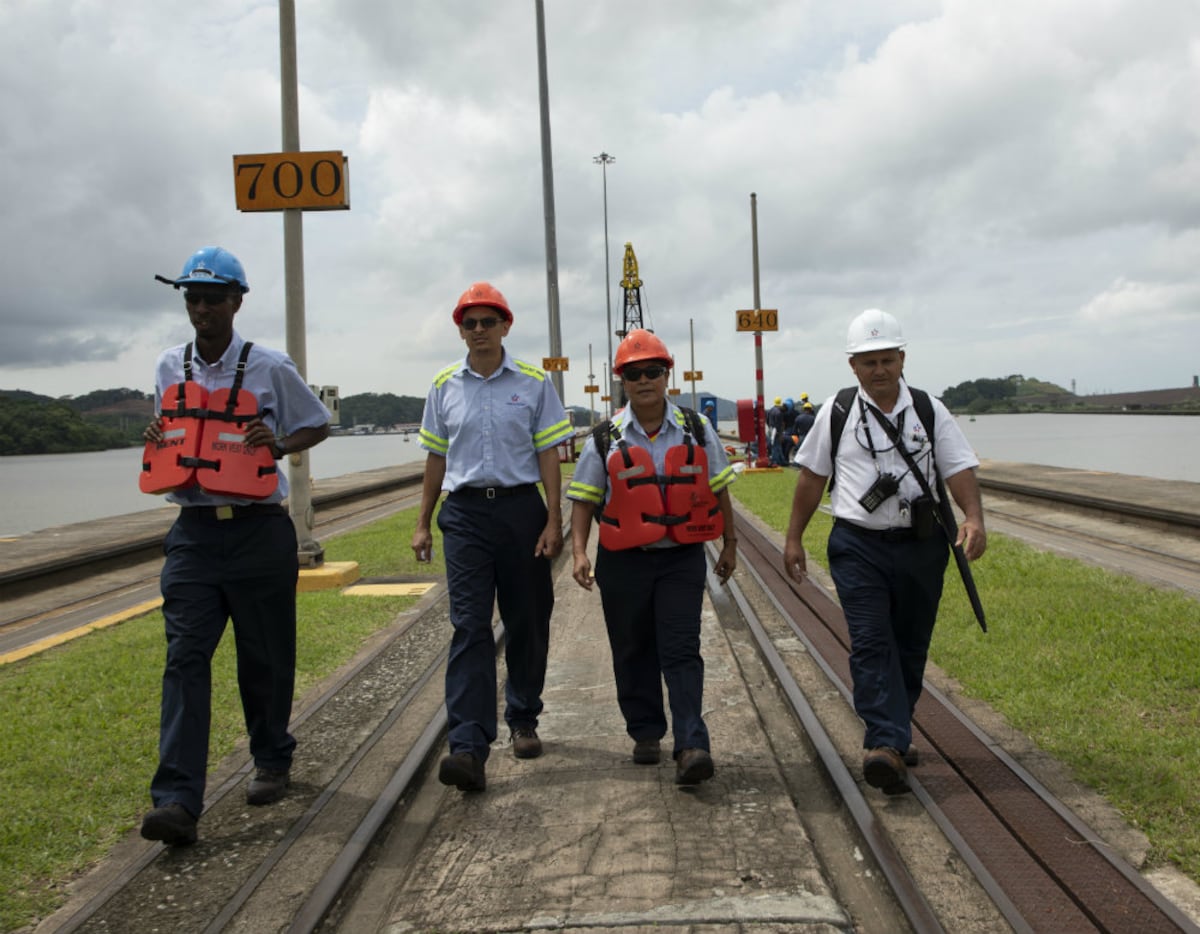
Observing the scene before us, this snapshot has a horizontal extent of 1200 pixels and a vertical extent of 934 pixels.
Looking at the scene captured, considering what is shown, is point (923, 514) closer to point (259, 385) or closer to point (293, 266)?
point (259, 385)

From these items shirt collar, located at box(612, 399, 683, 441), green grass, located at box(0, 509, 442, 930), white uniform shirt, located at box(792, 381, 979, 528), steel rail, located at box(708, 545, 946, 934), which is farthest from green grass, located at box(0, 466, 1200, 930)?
shirt collar, located at box(612, 399, 683, 441)

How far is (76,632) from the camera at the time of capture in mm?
8984

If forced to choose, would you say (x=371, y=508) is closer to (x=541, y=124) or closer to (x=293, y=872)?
(x=541, y=124)

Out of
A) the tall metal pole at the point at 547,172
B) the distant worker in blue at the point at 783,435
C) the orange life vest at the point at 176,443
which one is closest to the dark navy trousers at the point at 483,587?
the orange life vest at the point at 176,443

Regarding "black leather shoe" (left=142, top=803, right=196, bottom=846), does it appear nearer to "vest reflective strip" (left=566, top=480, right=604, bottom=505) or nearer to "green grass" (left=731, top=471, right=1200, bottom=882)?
"vest reflective strip" (left=566, top=480, right=604, bottom=505)

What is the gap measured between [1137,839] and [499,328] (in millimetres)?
3304

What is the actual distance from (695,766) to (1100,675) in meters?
2.88

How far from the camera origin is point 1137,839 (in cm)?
391

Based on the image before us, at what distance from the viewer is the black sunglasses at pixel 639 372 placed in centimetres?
462

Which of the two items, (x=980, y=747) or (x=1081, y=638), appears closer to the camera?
(x=980, y=747)

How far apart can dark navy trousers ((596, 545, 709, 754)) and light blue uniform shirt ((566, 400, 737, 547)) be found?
278mm

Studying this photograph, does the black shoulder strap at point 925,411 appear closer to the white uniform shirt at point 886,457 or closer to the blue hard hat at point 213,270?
the white uniform shirt at point 886,457

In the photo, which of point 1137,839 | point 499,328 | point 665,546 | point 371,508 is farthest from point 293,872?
point 371,508

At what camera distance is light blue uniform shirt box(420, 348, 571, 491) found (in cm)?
487
